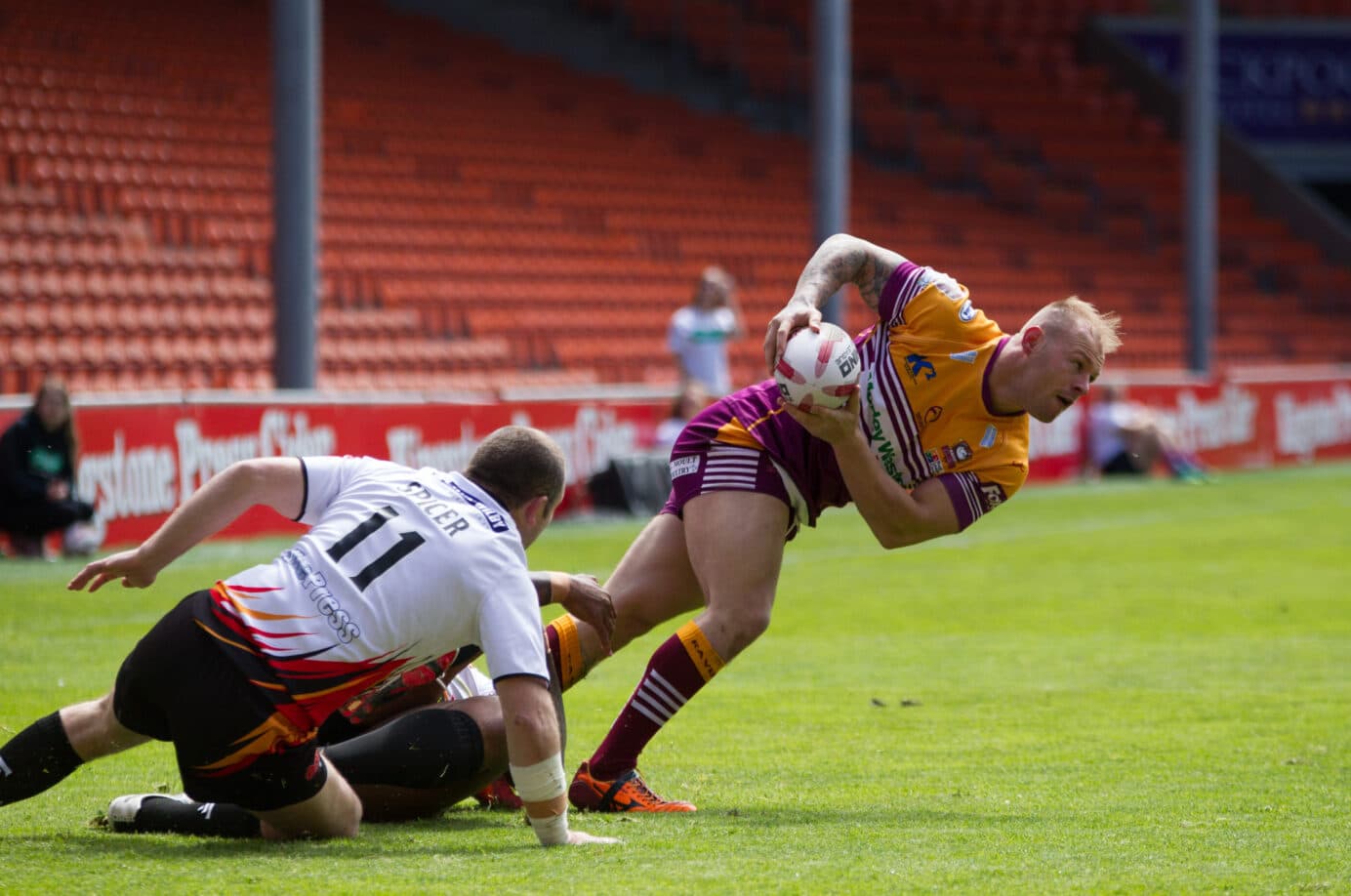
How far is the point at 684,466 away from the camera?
5.53m

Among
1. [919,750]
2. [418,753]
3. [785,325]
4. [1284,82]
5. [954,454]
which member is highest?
[1284,82]

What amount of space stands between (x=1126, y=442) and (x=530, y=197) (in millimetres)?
7415

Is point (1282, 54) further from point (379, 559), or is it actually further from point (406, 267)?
point (379, 559)

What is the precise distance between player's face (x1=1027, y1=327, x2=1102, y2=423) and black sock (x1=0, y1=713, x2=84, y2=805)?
2.67 meters

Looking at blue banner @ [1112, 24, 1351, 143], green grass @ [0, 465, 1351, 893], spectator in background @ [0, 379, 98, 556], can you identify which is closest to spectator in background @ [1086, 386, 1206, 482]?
green grass @ [0, 465, 1351, 893]

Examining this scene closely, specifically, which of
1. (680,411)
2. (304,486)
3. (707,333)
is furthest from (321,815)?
(707,333)

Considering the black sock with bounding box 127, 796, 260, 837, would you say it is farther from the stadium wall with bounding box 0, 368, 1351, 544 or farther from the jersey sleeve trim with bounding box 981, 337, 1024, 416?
the stadium wall with bounding box 0, 368, 1351, 544

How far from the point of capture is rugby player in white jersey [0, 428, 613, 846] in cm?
437

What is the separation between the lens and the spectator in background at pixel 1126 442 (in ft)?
69.2

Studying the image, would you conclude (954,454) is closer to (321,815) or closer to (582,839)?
(582,839)

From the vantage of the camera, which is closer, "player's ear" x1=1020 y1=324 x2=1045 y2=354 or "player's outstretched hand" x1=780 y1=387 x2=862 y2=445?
"player's outstretched hand" x1=780 y1=387 x2=862 y2=445

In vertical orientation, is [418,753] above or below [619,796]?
above

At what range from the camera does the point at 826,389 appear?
506 centimetres

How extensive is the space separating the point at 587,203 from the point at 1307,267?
595 inches
